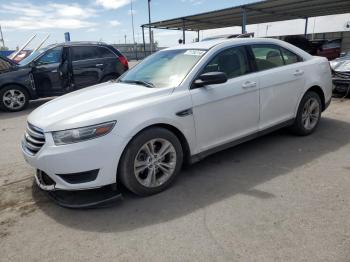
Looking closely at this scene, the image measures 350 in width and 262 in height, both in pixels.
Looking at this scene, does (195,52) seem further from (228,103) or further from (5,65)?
(5,65)

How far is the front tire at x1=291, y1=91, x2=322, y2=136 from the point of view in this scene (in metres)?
4.93

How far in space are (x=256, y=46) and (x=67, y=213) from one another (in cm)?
322

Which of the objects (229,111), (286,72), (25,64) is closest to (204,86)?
(229,111)

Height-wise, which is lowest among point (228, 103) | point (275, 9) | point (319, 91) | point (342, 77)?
point (342, 77)

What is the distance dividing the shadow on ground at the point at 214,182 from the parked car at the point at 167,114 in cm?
23

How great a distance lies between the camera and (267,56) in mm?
4539

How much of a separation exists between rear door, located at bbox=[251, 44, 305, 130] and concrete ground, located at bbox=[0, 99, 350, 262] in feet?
2.01

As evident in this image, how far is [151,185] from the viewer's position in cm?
346

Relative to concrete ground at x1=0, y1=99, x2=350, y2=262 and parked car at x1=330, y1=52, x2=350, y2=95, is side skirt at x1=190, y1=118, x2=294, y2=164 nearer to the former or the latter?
concrete ground at x1=0, y1=99, x2=350, y2=262

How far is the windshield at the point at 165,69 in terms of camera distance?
149 inches

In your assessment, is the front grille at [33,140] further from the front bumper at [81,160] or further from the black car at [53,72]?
the black car at [53,72]

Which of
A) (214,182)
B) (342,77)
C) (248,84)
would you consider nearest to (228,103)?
(248,84)

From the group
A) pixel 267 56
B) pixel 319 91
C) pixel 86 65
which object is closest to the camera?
pixel 267 56

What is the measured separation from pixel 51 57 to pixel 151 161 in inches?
272
